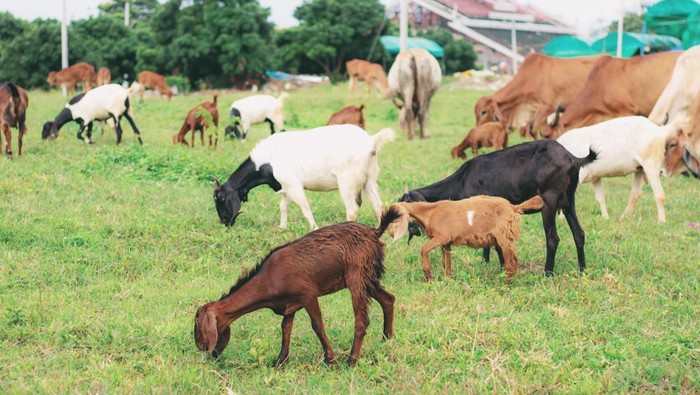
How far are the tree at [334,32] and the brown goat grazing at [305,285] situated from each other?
103 ft

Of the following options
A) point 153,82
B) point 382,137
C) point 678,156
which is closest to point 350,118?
point 678,156

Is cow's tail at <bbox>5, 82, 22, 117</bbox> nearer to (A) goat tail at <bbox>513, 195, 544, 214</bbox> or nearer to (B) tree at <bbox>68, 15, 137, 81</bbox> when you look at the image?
(A) goat tail at <bbox>513, 195, 544, 214</bbox>

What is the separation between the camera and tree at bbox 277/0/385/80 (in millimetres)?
35906

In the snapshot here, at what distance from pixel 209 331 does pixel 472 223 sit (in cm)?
256

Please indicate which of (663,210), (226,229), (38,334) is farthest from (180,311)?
(663,210)

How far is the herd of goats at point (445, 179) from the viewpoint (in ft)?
16.3

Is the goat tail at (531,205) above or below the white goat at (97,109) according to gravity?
below

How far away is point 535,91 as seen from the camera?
631 inches

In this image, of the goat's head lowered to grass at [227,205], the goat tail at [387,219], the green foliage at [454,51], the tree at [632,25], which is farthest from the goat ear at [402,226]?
the tree at [632,25]

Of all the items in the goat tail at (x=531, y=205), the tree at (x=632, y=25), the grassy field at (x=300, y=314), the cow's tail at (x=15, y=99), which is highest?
the tree at (x=632, y=25)

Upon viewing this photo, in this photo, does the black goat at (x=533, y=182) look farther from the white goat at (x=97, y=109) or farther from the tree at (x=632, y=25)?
the tree at (x=632, y=25)

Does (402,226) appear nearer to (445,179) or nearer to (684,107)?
(445,179)

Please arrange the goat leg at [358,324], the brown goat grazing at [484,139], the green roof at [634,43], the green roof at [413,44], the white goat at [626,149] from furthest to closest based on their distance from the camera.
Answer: the green roof at [413,44] < the green roof at [634,43] < the brown goat grazing at [484,139] < the white goat at [626,149] < the goat leg at [358,324]

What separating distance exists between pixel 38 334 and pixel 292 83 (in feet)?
93.7
